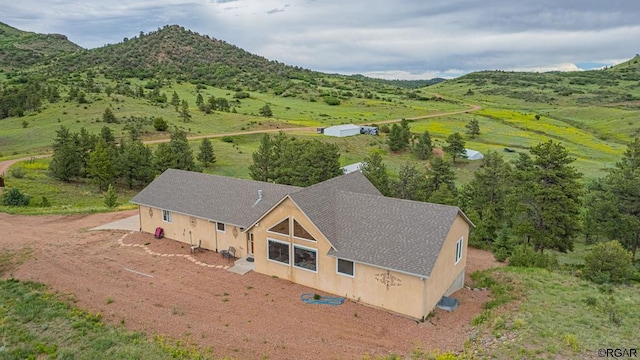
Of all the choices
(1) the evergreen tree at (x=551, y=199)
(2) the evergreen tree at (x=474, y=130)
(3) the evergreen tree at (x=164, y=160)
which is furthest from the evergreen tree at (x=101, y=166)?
(2) the evergreen tree at (x=474, y=130)

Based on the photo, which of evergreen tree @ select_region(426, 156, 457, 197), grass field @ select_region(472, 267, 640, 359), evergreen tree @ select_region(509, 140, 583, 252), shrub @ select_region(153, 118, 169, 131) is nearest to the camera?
grass field @ select_region(472, 267, 640, 359)

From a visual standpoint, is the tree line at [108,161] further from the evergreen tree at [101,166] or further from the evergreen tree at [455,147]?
the evergreen tree at [455,147]

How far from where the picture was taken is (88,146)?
47938mm

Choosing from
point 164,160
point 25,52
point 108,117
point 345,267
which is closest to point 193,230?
point 345,267

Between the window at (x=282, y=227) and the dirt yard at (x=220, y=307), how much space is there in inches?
101

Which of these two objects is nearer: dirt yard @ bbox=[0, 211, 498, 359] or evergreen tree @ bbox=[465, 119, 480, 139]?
dirt yard @ bbox=[0, 211, 498, 359]

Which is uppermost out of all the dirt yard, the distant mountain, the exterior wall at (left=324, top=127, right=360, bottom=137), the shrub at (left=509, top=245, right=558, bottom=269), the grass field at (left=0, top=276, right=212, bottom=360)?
the distant mountain

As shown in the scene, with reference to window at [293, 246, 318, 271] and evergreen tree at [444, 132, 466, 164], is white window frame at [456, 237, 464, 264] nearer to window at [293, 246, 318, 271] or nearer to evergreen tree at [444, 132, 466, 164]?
window at [293, 246, 318, 271]

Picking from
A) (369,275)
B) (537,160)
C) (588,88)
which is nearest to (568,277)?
(537,160)

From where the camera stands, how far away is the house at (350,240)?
59.1ft

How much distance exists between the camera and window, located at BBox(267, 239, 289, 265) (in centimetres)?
2123

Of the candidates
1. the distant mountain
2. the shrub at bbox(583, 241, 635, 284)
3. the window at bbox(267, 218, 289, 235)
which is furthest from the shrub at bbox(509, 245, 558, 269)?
the distant mountain

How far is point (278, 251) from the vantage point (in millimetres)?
21500

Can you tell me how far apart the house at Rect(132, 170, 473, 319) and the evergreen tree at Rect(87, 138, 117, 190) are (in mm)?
23963
